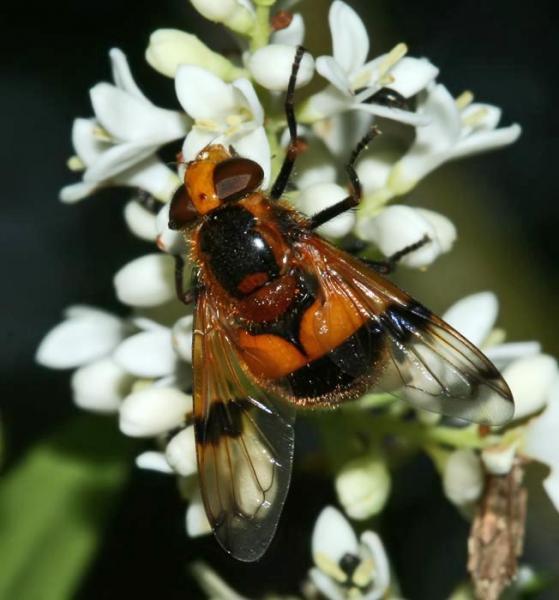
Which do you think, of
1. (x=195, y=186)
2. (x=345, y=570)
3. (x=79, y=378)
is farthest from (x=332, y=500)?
(x=195, y=186)

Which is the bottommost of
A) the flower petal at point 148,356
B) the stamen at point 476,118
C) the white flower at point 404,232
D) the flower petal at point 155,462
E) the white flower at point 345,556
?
the white flower at point 345,556

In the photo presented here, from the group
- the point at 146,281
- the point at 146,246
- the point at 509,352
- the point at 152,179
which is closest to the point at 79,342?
the point at 146,281

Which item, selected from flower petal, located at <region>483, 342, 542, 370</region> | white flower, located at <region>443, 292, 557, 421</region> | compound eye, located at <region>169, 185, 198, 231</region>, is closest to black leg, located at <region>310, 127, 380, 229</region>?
compound eye, located at <region>169, 185, 198, 231</region>

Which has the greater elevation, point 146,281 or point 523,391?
point 146,281

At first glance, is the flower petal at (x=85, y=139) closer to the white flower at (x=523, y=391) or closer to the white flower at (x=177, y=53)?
the white flower at (x=177, y=53)

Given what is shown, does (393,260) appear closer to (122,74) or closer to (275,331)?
(275,331)

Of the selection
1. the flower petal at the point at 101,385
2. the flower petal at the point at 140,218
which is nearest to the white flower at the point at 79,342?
the flower petal at the point at 101,385
